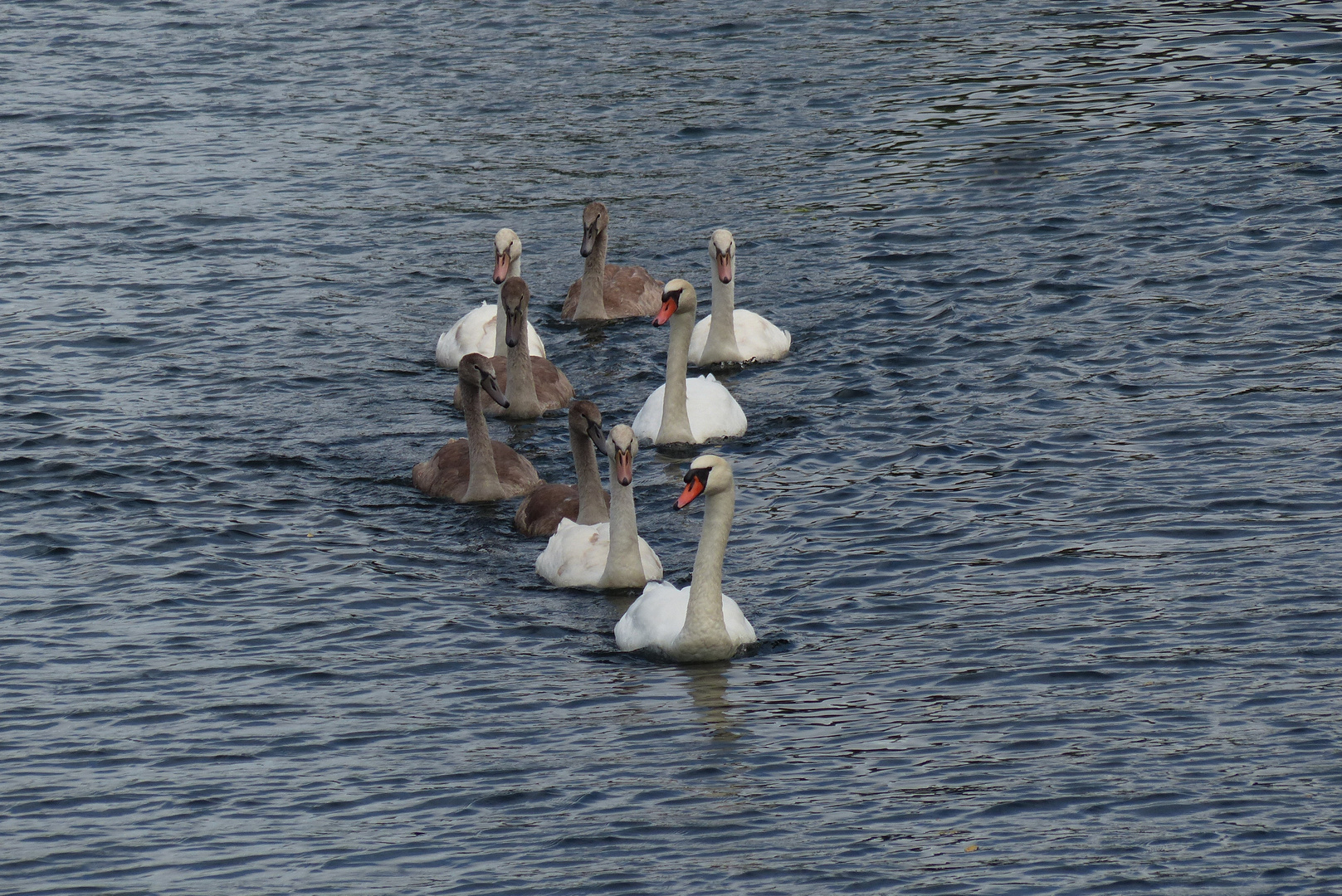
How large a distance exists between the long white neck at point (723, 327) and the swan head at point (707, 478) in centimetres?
568

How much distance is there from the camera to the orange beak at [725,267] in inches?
738

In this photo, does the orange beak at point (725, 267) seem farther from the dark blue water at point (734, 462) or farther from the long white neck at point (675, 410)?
the long white neck at point (675, 410)

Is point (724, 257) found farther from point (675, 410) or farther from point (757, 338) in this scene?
point (675, 410)

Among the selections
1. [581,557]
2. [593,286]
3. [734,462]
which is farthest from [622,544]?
[593,286]

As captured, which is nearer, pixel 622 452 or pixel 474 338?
pixel 622 452

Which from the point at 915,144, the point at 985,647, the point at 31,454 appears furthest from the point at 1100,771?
the point at 915,144

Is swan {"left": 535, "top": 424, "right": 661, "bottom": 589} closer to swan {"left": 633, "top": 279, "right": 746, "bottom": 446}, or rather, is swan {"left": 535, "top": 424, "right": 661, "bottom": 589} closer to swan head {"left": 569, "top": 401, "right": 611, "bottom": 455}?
swan head {"left": 569, "top": 401, "right": 611, "bottom": 455}

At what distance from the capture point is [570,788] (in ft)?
36.1

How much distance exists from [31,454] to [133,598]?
3.39 metres

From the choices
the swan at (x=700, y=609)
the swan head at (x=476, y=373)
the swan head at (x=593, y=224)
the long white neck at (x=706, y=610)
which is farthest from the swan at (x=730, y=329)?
the long white neck at (x=706, y=610)

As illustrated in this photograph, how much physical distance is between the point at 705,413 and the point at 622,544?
3.30 meters

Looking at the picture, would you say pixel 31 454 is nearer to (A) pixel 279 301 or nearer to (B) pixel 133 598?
(B) pixel 133 598

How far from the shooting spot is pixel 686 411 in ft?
55.3

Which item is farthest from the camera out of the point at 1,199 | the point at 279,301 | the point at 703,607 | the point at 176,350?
the point at 1,199
